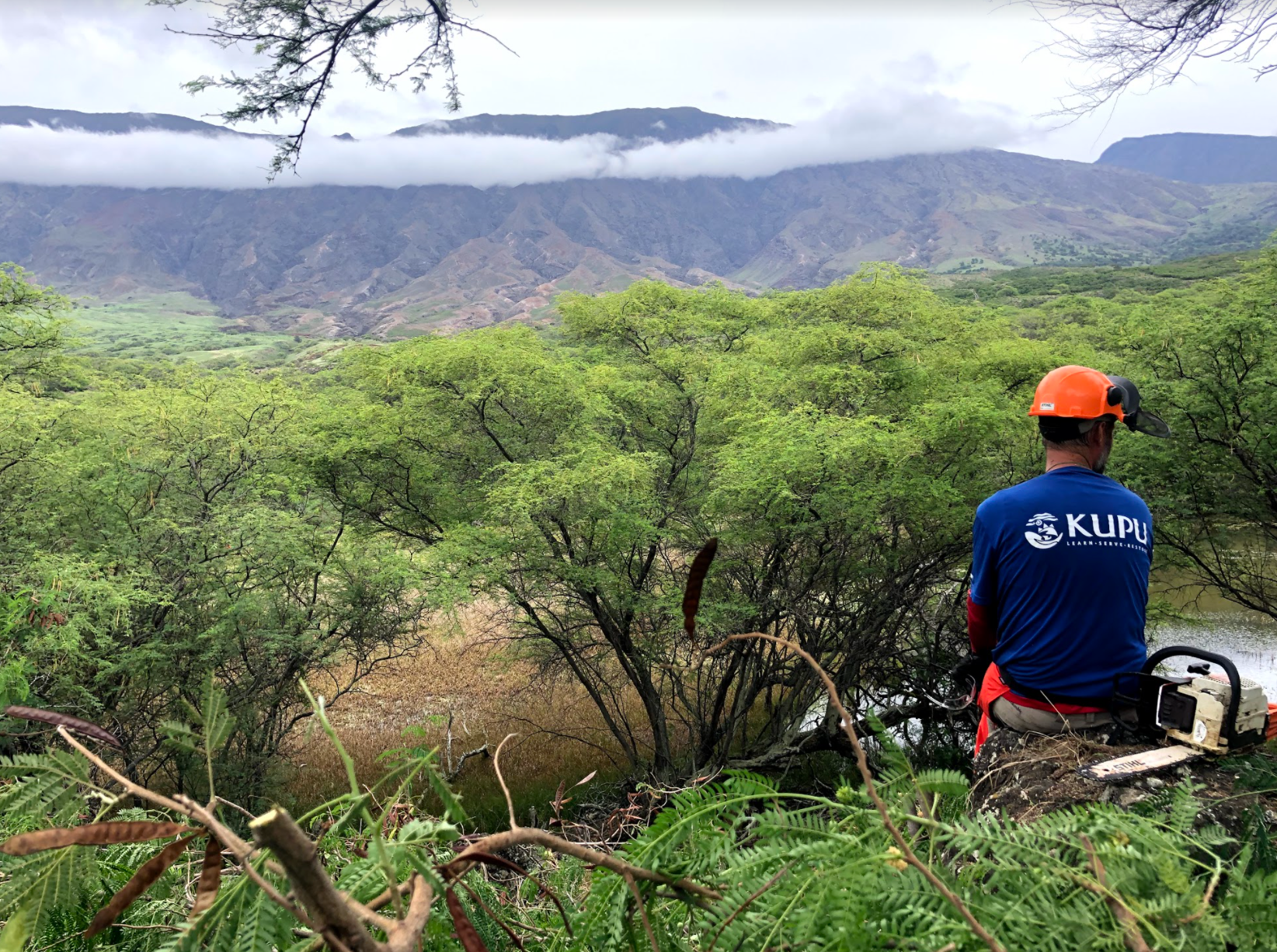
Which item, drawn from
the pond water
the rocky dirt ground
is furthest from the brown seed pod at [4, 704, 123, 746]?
the pond water

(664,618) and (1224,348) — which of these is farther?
(664,618)

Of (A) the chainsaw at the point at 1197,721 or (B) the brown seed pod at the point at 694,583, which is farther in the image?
(A) the chainsaw at the point at 1197,721

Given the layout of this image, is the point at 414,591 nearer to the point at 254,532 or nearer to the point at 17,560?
the point at 254,532

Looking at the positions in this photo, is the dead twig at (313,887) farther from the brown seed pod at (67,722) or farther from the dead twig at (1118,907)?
the dead twig at (1118,907)

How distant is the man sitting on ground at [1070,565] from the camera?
2451mm

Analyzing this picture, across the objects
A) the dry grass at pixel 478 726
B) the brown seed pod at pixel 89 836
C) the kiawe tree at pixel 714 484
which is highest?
the brown seed pod at pixel 89 836

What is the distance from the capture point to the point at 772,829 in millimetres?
889

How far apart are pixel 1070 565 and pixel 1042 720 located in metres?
0.56

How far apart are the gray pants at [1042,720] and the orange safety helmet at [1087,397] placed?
1.04 metres

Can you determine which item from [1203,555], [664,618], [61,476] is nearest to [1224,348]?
[1203,555]

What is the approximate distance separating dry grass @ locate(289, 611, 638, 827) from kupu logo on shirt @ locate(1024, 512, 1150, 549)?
9030mm

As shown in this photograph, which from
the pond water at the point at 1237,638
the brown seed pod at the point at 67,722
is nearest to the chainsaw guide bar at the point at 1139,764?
the brown seed pod at the point at 67,722

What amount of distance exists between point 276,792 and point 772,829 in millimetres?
11929

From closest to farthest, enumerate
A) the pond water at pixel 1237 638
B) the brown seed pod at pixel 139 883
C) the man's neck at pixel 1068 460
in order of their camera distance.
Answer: the brown seed pod at pixel 139 883 → the man's neck at pixel 1068 460 → the pond water at pixel 1237 638
